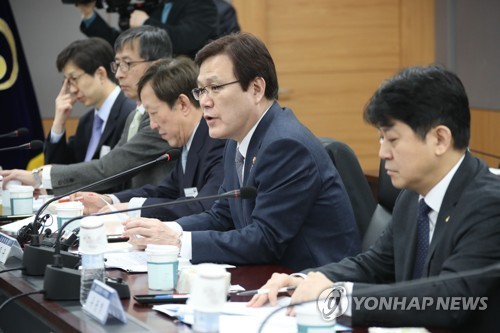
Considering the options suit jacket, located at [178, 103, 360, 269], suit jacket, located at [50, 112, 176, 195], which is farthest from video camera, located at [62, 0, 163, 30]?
suit jacket, located at [178, 103, 360, 269]

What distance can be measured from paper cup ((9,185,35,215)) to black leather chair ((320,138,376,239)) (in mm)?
1256

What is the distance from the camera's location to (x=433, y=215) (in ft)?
6.95

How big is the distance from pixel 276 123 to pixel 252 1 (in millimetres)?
3653

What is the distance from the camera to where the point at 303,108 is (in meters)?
6.54

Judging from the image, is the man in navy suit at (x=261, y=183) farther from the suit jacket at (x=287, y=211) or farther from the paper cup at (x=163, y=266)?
the paper cup at (x=163, y=266)

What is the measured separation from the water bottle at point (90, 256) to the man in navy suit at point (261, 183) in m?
0.47

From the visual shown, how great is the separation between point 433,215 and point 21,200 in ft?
6.50

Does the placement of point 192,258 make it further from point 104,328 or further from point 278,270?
point 104,328

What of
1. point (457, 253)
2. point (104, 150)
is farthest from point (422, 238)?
point (104, 150)

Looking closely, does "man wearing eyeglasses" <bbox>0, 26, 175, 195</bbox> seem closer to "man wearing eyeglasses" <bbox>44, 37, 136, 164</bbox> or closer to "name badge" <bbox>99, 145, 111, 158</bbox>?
"name badge" <bbox>99, 145, 111, 158</bbox>

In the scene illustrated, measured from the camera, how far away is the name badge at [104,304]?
1.91 m

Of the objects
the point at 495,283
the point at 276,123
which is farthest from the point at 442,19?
the point at 495,283

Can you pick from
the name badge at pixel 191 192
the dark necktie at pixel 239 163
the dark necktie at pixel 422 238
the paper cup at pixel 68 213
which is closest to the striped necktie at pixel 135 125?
the name badge at pixel 191 192

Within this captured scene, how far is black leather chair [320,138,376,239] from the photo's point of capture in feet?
9.97
